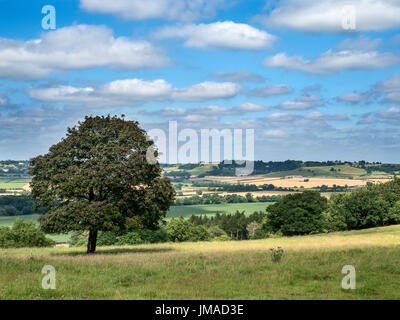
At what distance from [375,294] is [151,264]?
1224 cm

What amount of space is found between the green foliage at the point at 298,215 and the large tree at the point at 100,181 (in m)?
60.1

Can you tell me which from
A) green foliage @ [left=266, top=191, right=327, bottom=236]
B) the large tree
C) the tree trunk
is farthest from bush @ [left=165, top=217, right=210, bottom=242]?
the large tree

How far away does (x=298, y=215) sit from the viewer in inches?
3583

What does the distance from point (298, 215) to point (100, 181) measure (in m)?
66.0

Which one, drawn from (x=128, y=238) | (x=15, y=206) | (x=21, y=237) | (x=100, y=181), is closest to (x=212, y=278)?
(x=100, y=181)

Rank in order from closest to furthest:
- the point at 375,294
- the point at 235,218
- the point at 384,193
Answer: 1. the point at 375,294
2. the point at 384,193
3. the point at 235,218

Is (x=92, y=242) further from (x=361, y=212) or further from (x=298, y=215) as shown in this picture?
(x=361, y=212)

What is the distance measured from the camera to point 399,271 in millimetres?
21094

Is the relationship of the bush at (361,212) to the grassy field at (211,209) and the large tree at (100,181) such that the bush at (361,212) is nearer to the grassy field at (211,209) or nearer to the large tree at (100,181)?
the grassy field at (211,209)

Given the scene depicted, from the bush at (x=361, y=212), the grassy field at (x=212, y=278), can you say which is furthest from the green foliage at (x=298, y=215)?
the grassy field at (x=212, y=278)

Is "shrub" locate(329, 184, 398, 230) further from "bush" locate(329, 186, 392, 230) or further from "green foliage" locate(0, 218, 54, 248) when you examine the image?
"green foliage" locate(0, 218, 54, 248)

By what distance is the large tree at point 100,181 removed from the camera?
32.5 m
